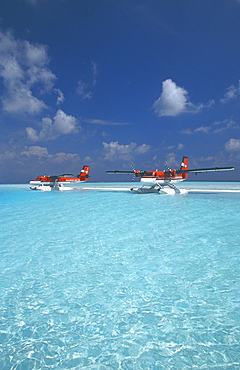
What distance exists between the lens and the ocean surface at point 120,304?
2.35 m

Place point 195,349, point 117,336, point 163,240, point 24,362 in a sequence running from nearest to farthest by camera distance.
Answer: point 24,362 < point 195,349 < point 117,336 < point 163,240

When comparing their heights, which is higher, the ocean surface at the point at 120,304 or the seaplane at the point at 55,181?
the seaplane at the point at 55,181

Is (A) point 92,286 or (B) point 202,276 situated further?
(B) point 202,276

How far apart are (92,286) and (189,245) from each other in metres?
3.41

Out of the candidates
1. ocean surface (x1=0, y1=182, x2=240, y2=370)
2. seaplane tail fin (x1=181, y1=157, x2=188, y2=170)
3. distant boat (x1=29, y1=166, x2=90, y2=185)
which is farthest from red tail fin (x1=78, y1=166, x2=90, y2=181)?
ocean surface (x1=0, y1=182, x2=240, y2=370)

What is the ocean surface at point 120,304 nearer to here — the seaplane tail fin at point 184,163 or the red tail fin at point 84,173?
the seaplane tail fin at point 184,163

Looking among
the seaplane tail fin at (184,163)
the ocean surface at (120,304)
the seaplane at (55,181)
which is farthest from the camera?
the seaplane at (55,181)

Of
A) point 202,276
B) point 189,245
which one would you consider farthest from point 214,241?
point 202,276

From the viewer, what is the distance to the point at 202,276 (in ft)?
13.9

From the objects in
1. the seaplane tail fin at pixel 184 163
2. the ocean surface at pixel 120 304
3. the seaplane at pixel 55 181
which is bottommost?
the ocean surface at pixel 120 304

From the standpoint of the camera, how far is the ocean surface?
→ 2.35m

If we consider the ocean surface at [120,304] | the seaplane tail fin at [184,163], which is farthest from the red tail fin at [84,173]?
the ocean surface at [120,304]

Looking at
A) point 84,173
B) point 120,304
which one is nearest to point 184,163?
point 84,173

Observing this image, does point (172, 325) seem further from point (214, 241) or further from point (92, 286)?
point (214, 241)
